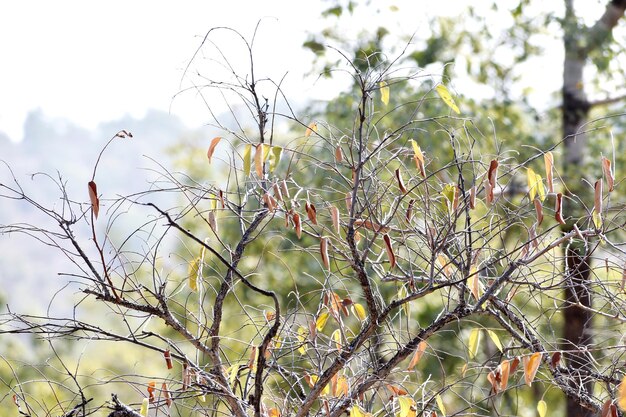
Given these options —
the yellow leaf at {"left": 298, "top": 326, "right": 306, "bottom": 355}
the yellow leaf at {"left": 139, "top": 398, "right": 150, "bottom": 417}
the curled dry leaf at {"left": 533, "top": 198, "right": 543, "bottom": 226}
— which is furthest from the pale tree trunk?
the yellow leaf at {"left": 139, "top": 398, "right": 150, "bottom": 417}

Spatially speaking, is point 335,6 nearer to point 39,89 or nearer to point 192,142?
point 192,142

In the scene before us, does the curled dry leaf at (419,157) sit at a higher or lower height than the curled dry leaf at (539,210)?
higher

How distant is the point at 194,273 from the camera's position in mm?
1757

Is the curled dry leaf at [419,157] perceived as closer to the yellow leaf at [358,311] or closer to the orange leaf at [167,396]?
the yellow leaf at [358,311]

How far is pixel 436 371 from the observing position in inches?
208

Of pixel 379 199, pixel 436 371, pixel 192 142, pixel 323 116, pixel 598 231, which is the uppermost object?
pixel 192 142

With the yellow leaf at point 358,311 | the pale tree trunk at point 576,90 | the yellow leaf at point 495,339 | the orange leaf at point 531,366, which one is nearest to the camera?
the orange leaf at point 531,366

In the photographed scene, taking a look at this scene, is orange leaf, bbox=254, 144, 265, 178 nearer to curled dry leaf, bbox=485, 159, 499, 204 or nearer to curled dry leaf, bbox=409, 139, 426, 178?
curled dry leaf, bbox=409, 139, 426, 178

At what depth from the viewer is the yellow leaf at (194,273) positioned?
1.75 metres

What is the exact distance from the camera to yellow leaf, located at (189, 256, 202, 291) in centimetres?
175

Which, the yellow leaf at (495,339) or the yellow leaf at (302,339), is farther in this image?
the yellow leaf at (302,339)

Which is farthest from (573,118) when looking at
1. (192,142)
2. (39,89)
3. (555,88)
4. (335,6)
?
(39,89)

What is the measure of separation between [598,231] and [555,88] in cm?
478

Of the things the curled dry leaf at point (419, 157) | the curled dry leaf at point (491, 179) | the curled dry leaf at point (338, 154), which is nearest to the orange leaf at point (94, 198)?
the curled dry leaf at point (338, 154)
